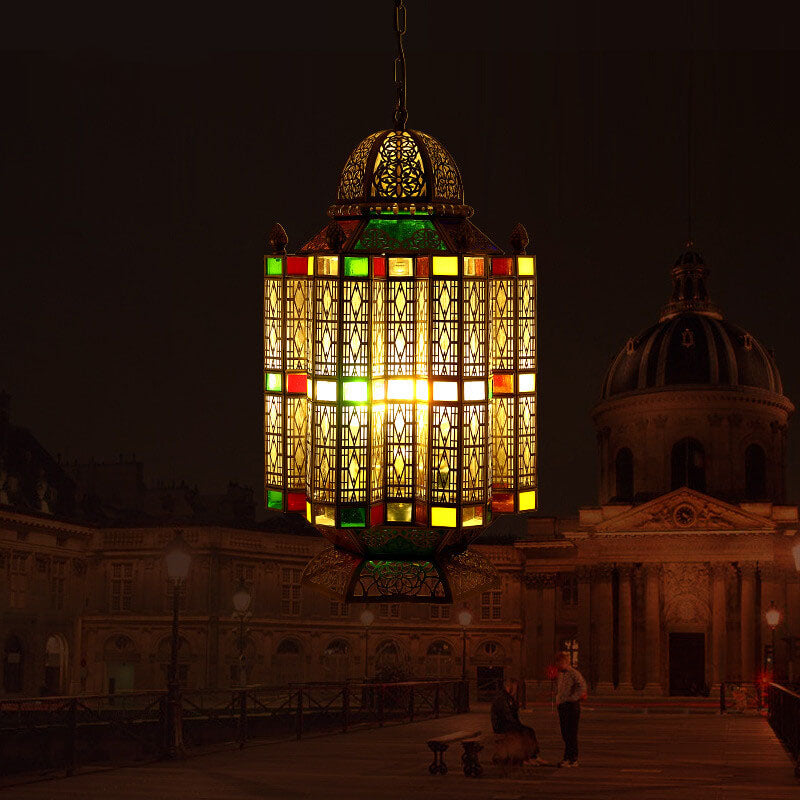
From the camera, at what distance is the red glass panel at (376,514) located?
7617 millimetres

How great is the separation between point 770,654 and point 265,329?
63532 millimetres

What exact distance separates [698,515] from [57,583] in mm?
27281

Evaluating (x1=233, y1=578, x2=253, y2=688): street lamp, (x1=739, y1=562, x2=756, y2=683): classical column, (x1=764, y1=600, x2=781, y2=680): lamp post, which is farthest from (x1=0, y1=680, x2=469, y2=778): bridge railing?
→ (x1=739, y1=562, x2=756, y2=683): classical column

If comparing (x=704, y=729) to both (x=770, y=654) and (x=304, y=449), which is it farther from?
(x=770, y=654)

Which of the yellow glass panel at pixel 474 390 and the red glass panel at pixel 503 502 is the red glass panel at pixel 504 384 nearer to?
the yellow glass panel at pixel 474 390

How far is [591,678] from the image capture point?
72.7 meters

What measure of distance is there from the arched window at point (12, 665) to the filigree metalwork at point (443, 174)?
5245cm

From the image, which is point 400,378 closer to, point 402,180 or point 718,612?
point 402,180

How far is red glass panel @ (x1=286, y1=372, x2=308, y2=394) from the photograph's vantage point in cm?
797

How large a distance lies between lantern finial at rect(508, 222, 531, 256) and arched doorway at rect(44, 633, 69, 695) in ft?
188

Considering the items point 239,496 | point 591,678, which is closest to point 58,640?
point 239,496

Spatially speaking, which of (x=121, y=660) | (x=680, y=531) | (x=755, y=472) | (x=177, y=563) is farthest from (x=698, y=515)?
(x=177, y=563)

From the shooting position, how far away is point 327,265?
768 cm

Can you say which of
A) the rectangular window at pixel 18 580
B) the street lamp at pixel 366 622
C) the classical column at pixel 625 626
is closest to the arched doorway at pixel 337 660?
the street lamp at pixel 366 622
